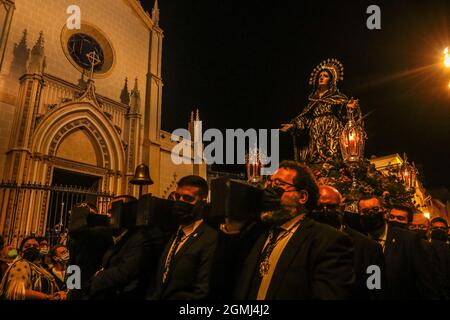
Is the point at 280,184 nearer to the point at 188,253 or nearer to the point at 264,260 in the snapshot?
the point at 264,260

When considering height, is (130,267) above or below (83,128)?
below

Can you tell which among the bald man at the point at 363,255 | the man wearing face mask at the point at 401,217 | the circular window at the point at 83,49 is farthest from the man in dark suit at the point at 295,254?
the circular window at the point at 83,49

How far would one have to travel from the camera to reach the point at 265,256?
2.01 m

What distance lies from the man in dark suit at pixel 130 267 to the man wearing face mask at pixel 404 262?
2208 millimetres

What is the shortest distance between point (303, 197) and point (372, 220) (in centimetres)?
172

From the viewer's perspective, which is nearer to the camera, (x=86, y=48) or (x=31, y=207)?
(x=31, y=207)

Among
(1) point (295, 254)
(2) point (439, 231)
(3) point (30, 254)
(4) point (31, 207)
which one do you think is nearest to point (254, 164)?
(2) point (439, 231)

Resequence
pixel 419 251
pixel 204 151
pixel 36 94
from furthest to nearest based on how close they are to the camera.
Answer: pixel 204 151, pixel 36 94, pixel 419 251

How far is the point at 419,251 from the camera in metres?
3.22
